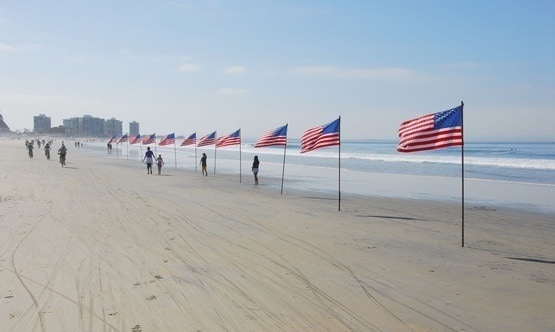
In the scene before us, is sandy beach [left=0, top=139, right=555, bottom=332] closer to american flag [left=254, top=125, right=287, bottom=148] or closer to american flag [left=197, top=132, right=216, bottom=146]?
american flag [left=254, top=125, right=287, bottom=148]

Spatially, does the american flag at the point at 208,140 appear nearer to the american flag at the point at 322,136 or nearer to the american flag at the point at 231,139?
the american flag at the point at 231,139

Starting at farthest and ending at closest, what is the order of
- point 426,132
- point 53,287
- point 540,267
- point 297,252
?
point 426,132
point 297,252
point 540,267
point 53,287

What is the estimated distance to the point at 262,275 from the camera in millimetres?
7785

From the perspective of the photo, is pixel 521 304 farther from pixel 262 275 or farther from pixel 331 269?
pixel 262 275

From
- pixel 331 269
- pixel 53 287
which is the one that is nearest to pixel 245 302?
pixel 331 269

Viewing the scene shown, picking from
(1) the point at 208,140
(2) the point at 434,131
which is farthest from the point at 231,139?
(2) the point at 434,131

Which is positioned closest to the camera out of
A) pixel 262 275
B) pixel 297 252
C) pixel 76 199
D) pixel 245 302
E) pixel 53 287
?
pixel 245 302

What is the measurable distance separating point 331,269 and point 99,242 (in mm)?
5119

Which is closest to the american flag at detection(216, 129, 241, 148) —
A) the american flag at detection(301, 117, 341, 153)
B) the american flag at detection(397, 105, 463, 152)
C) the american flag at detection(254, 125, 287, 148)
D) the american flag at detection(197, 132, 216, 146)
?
the american flag at detection(197, 132, 216, 146)

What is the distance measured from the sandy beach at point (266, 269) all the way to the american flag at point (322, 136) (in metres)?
2.47

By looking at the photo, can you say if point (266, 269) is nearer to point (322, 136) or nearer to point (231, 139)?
point (322, 136)

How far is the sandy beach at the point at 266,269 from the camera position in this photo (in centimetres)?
595

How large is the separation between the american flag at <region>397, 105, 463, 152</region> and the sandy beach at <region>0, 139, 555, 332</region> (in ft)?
7.76

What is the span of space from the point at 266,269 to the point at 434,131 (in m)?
5.33
